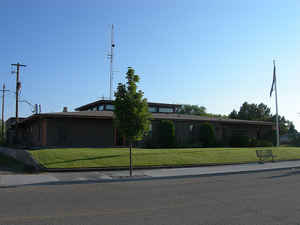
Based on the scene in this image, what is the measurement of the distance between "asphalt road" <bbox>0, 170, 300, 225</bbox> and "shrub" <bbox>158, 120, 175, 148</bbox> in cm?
1768

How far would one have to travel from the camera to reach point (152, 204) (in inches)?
323

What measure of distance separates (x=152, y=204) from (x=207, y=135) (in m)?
24.6

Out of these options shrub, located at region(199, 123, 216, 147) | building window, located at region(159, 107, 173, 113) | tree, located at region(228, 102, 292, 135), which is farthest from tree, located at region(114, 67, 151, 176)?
tree, located at region(228, 102, 292, 135)

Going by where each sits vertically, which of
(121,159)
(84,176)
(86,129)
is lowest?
(84,176)

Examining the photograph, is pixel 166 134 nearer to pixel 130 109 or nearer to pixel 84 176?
pixel 130 109

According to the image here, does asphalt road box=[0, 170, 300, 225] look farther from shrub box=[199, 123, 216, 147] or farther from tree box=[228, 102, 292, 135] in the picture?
tree box=[228, 102, 292, 135]

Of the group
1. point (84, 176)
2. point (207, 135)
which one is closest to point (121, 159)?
point (84, 176)

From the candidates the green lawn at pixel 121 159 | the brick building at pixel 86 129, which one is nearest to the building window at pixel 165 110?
the brick building at pixel 86 129

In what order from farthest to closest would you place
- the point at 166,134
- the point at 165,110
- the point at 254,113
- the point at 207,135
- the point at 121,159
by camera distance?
1. the point at 254,113
2. the point at 165,110
3. the point at 207,135
4. the point at 166,134
5. the point at 121,159

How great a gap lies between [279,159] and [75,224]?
808 inches

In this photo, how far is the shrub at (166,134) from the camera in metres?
29.6

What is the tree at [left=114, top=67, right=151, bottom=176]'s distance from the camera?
1512cm

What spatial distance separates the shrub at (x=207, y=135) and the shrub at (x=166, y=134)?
13.0 ft

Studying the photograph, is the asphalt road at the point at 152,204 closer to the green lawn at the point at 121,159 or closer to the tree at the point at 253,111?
the green lawn at the point at 121,159
